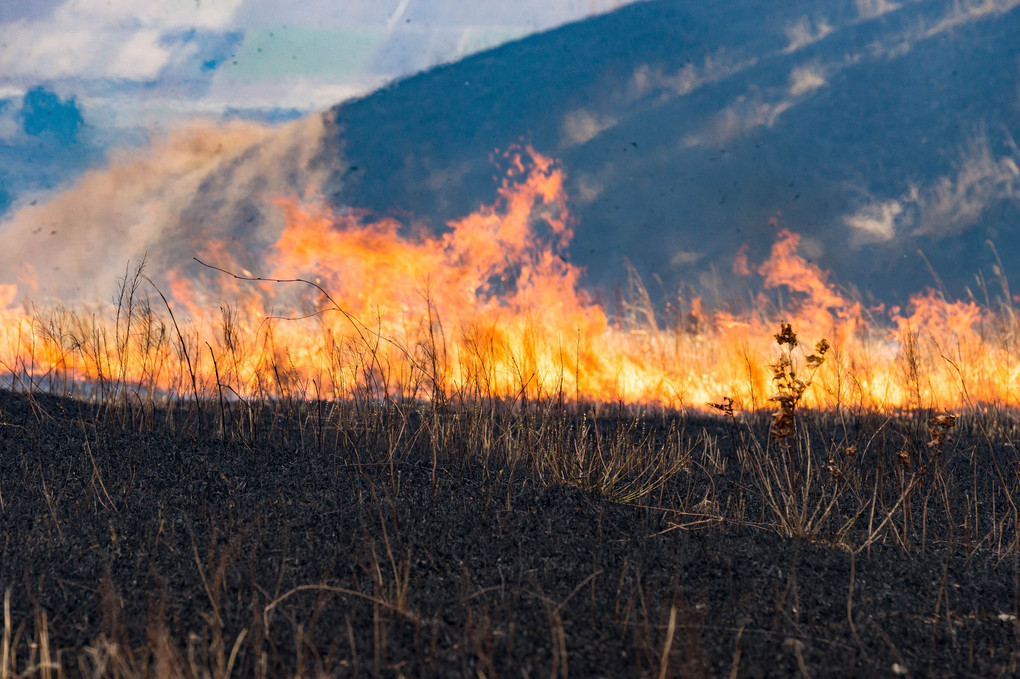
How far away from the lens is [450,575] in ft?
8.46

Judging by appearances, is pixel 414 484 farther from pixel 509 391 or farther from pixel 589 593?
pixel 589 593

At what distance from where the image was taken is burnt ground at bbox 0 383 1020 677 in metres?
2.07

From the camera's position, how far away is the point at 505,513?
10.3 feet

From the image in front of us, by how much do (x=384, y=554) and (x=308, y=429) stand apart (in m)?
2.08

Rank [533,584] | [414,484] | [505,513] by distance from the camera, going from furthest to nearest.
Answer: [414,484] → [505,513] → [533,584]

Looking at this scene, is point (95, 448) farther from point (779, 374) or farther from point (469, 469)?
point (779, 374)

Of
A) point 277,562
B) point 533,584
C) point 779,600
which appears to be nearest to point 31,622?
point 277,562

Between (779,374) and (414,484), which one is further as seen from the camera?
(414,484)

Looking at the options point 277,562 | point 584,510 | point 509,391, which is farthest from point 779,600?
point 509,391

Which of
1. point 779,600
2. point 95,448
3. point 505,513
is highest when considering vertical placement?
point 95,448

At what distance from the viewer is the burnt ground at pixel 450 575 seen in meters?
2.07

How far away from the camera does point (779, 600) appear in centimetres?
240

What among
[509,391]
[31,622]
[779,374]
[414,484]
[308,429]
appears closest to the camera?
[31,622]

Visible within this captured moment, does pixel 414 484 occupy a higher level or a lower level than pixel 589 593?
higher
